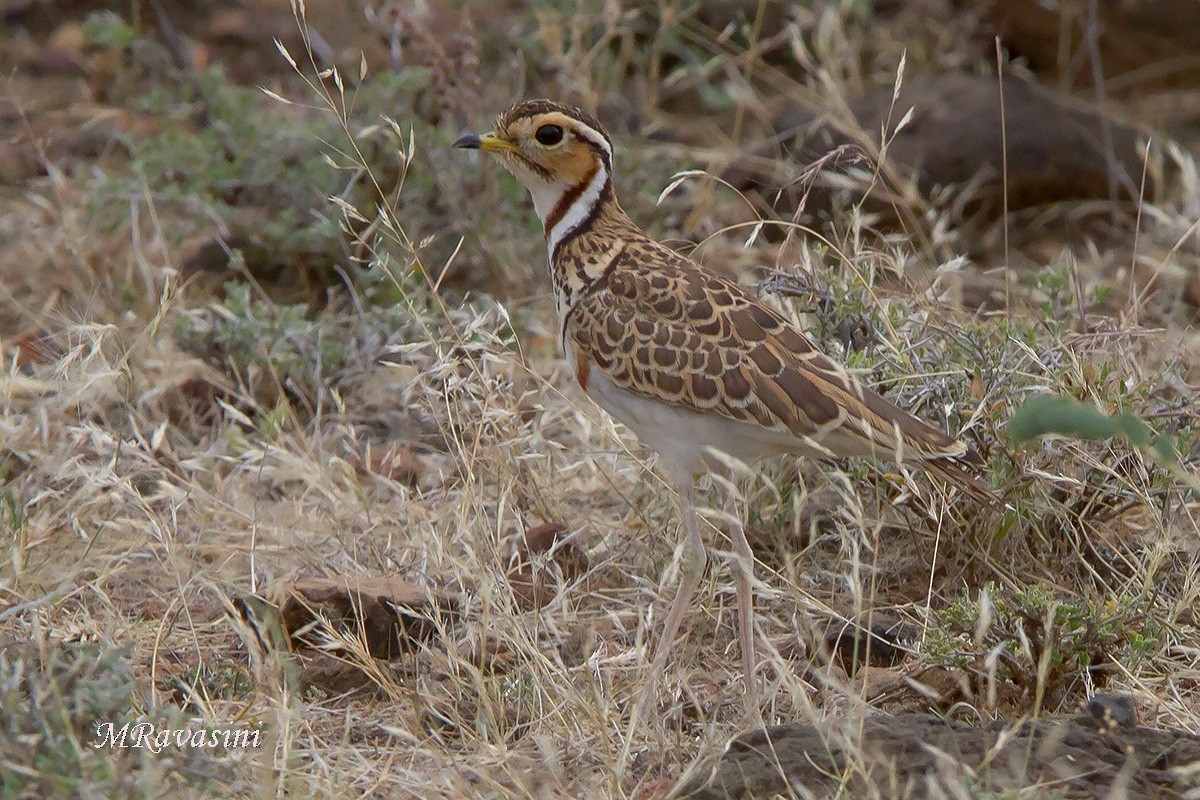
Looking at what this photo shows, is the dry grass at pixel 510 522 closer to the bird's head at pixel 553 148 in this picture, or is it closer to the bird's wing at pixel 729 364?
the bird's wing at pixel 729 364

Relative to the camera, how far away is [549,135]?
3793mm

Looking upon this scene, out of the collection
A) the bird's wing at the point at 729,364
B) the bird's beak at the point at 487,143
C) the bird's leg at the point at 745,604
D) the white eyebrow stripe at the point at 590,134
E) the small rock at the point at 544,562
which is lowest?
the small rock at the point at 544,562

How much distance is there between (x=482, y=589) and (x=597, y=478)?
131cm

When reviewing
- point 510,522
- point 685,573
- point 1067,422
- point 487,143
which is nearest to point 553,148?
point 487,143

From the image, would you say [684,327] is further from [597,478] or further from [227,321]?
[227,321]

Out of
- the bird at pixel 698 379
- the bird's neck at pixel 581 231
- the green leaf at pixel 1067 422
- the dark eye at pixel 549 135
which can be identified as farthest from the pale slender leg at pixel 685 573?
the green leaf at pixel 1067 422

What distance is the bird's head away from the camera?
3.78 metres

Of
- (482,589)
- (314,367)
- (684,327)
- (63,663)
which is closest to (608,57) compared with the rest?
(314,367)

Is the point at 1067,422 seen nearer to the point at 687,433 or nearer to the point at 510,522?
the point at 687,433

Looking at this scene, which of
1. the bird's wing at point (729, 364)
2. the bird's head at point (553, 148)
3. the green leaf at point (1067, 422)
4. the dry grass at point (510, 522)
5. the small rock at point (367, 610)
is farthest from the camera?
the bird's head at point (553, 148)

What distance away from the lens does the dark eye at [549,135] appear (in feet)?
12.4

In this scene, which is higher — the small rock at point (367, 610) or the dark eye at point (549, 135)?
the dark eye at point (549, 135)

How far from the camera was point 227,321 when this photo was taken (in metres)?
4.88

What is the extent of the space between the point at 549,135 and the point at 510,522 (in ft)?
3.37
